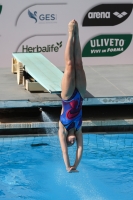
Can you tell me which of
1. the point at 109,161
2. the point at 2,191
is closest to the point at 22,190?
the point at 2,191

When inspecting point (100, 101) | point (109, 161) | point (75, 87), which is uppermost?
point (75, 87)

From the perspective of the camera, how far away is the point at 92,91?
1102 centimetres

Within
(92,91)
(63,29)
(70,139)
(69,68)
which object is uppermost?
(69,68)

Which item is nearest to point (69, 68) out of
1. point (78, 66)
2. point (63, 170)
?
point (78, 66)

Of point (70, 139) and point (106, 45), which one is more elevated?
point (70, 139)

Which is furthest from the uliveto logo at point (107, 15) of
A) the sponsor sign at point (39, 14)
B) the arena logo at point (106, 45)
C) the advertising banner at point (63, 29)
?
the sponsor sign at point (39, 14)

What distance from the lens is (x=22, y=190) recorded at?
28.9 ft

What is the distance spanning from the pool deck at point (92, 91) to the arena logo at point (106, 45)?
69 cm

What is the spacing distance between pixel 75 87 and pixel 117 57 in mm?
7441

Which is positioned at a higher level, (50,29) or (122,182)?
(50,29)

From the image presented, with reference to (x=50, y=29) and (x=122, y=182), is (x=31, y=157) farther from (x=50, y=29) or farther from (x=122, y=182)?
(x=50, y=29)

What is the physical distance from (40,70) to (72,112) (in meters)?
4.34

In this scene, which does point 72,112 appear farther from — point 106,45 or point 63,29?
point 106,45

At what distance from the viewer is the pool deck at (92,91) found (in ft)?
33.8
